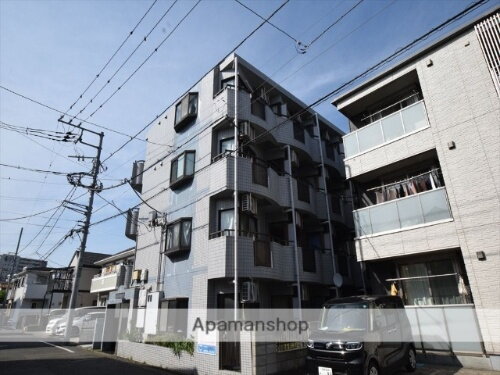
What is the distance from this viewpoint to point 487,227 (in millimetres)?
9477

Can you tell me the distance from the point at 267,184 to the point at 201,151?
3.69 metres

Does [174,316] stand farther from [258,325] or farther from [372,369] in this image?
[372,369]

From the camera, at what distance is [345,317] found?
331 inches

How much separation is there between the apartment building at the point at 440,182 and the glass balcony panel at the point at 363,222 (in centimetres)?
4

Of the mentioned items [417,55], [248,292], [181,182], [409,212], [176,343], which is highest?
[417,55]

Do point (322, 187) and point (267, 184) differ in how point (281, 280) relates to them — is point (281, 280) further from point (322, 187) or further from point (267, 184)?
point (322, 187)

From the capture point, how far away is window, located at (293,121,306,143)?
59.8 ft

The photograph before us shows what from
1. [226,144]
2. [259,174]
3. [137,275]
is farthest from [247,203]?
[137,275]

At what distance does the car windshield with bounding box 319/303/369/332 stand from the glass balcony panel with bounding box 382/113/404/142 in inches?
279

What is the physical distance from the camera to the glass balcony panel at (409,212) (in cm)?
1106

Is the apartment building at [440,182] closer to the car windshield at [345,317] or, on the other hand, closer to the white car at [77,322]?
the car windshield at [345,317]

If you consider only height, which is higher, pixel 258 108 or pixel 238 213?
pixel 258 108

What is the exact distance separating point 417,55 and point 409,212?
6204 millimetres

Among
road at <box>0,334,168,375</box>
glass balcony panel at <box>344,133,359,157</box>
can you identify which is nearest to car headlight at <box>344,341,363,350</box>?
road at <box>0,334,168,375</box>
